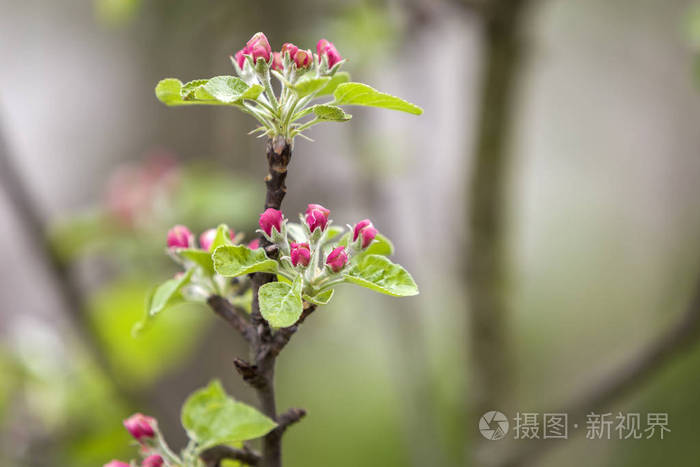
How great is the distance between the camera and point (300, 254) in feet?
1.43

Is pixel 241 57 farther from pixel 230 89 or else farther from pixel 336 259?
pixel 336 259

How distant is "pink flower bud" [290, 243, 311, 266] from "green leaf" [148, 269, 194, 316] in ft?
0.29

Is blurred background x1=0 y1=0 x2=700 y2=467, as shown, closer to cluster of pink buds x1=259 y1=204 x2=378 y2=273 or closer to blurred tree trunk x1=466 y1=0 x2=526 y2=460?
blurred tree trunk x1=466 y1=0 x2=526 y2=460

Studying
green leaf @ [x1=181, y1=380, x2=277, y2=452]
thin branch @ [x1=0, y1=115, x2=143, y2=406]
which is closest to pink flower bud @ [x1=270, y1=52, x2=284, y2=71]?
green leaf @ [x1=181, y1=380, x2=277, y2=452]

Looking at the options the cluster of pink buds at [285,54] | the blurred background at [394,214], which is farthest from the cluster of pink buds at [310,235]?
the blurred background at [394,214]

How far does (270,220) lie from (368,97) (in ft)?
0.36

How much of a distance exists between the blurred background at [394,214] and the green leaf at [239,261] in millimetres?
699

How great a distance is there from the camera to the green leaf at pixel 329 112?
0.43m

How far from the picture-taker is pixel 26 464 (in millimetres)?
1430

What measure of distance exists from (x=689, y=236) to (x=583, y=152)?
1.27 meters

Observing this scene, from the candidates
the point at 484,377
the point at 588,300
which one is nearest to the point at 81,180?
the point at 484,377

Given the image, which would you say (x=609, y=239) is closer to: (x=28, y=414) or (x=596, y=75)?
(x=596, y=75)

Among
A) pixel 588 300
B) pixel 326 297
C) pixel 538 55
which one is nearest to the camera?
pixel 326 297

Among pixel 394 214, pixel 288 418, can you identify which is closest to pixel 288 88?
pixel 288 418
